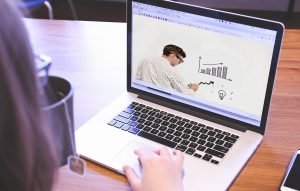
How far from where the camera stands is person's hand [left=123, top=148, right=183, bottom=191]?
867mm

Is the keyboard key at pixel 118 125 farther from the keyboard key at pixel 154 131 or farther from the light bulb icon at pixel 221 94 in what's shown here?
the light bulb icon at pixel 221 94

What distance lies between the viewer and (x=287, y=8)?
3.40m

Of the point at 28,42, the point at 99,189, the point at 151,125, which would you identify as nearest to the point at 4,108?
the point at 28,42

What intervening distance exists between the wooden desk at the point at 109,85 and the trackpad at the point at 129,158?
27mm

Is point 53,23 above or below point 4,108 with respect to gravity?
below

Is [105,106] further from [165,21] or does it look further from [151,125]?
[165,21]

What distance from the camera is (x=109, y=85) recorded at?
1.23 m

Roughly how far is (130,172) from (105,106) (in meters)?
0.28

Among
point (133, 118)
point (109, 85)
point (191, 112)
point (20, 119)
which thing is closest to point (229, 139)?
point (191, 112)

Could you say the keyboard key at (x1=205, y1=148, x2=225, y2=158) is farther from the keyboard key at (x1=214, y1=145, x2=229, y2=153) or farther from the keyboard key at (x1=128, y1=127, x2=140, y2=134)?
the keyboard key at (x1=128, y1=127, x2=140, y2=134)

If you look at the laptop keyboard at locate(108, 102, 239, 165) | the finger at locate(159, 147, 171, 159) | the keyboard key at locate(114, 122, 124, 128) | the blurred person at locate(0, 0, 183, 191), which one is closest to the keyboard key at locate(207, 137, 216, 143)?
the laptop keyboard at locate(108, 102, 239, 165)

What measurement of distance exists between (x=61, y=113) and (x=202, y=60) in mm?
394

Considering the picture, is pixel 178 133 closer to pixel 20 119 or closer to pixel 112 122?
pixel 112 122

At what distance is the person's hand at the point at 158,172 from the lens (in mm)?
867
